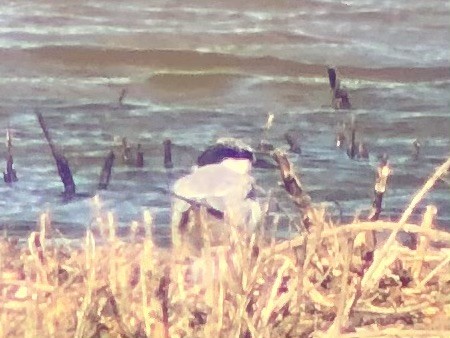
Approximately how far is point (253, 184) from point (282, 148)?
0.06m

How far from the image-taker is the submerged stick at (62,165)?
1.37 metres

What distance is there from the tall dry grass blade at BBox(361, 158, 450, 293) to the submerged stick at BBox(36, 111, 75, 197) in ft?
1.25

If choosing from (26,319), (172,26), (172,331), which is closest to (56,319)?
(26,319)

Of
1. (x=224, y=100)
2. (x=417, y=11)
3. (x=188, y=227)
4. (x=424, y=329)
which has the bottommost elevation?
(x=424, y=329)

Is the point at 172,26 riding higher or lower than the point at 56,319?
higher

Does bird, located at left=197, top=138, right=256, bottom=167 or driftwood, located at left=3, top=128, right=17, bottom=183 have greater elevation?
bird, located at left=197, top=138, right=256, bottom=167

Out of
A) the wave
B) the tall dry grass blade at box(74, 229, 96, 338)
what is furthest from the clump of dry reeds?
the wave

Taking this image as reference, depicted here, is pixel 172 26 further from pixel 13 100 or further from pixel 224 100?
pixel 13 100

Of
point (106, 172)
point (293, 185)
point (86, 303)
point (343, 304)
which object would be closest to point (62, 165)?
point (106, 172)

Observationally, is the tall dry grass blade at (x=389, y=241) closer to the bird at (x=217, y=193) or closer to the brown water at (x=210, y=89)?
the brown water at (x=210, y=89)

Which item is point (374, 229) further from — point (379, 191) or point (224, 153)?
point (224, 153)

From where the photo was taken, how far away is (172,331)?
1.32 meters

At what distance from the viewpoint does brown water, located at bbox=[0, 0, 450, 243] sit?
1371 mm

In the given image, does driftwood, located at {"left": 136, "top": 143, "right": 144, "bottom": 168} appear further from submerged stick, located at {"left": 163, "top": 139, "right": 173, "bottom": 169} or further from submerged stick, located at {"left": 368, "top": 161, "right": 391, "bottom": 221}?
submerged stick, located at {"left": 368, "top": 161, "right": 391, "bottom": 221}
